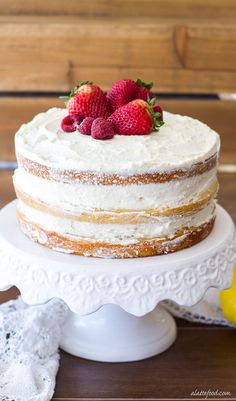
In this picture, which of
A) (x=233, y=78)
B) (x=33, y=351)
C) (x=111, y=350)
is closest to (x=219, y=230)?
(x=111, y=350)

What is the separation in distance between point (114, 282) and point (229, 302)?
1.24 ft

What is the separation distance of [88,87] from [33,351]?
0.53m

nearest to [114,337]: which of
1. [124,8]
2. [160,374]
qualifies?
[160,374]

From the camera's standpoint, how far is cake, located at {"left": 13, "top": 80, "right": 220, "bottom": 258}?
1.28 meters

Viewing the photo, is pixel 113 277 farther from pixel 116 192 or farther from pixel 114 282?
pixel 116 192

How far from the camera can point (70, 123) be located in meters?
1.43

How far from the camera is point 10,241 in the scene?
4.57ft

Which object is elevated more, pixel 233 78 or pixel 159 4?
pixel 159 4

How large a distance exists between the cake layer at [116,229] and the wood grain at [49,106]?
55.2 inches

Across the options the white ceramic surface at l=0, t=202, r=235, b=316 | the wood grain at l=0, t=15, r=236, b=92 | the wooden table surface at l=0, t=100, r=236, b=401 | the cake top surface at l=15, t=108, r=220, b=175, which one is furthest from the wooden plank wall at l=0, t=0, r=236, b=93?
the white ceramic surface at l=0, t=202, r=235, b=316

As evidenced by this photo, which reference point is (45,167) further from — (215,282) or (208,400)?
(208,400)

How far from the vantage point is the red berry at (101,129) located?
134 cm

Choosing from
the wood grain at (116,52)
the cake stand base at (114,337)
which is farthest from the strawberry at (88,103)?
the wood grain at (116,52)

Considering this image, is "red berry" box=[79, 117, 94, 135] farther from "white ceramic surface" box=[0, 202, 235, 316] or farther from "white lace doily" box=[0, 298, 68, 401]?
"white lace doily" box=[0, 298, 68, 401]
